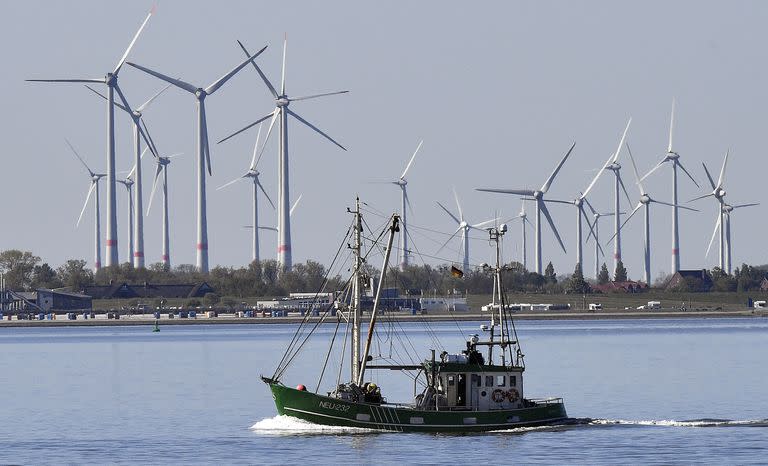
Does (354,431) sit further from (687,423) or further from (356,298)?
(687,423)

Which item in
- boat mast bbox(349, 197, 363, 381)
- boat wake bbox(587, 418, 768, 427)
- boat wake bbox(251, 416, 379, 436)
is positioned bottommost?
boat wake bbox(587, 418, 768, 427)

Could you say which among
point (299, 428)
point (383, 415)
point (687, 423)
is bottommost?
point (687, 423)

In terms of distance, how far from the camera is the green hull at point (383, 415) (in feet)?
334

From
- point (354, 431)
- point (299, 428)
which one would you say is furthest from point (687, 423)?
point (299, 428)

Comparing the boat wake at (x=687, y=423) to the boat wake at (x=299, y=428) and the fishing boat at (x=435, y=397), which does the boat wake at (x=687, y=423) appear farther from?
the boat wake at (x=299, y=428)

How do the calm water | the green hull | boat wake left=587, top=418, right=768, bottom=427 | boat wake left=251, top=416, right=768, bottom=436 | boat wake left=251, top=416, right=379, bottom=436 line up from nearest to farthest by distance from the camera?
the calm water < the green hull < boat wake left=251, top=416, right=379, bottom=436 < boat wake left=251, top=416, right=768, bottom=436 < boat wake left=587, top=418, right=768, bottom=427

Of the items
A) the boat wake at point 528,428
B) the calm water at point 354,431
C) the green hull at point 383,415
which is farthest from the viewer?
the boat wake at point 528,428

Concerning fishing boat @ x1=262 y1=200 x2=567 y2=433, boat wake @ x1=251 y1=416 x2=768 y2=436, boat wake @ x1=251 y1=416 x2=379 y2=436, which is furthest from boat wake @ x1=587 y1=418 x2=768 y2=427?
boat wake @ x1=251 y1=416 x2=379 y2=436

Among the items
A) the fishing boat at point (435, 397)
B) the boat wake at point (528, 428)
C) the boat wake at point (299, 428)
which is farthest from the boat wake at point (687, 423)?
the boat wake at point (299, 428)

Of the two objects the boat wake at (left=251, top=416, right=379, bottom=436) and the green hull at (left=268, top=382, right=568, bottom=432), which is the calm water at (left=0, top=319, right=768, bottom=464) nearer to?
the boat wake at (left=251, top=416, right=379, bottom=436)

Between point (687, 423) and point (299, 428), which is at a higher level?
point (299, 428)

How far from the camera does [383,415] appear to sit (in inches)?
4013

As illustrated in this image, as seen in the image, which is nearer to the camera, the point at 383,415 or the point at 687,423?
the point at 383,415

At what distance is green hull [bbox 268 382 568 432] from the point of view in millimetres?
101875
